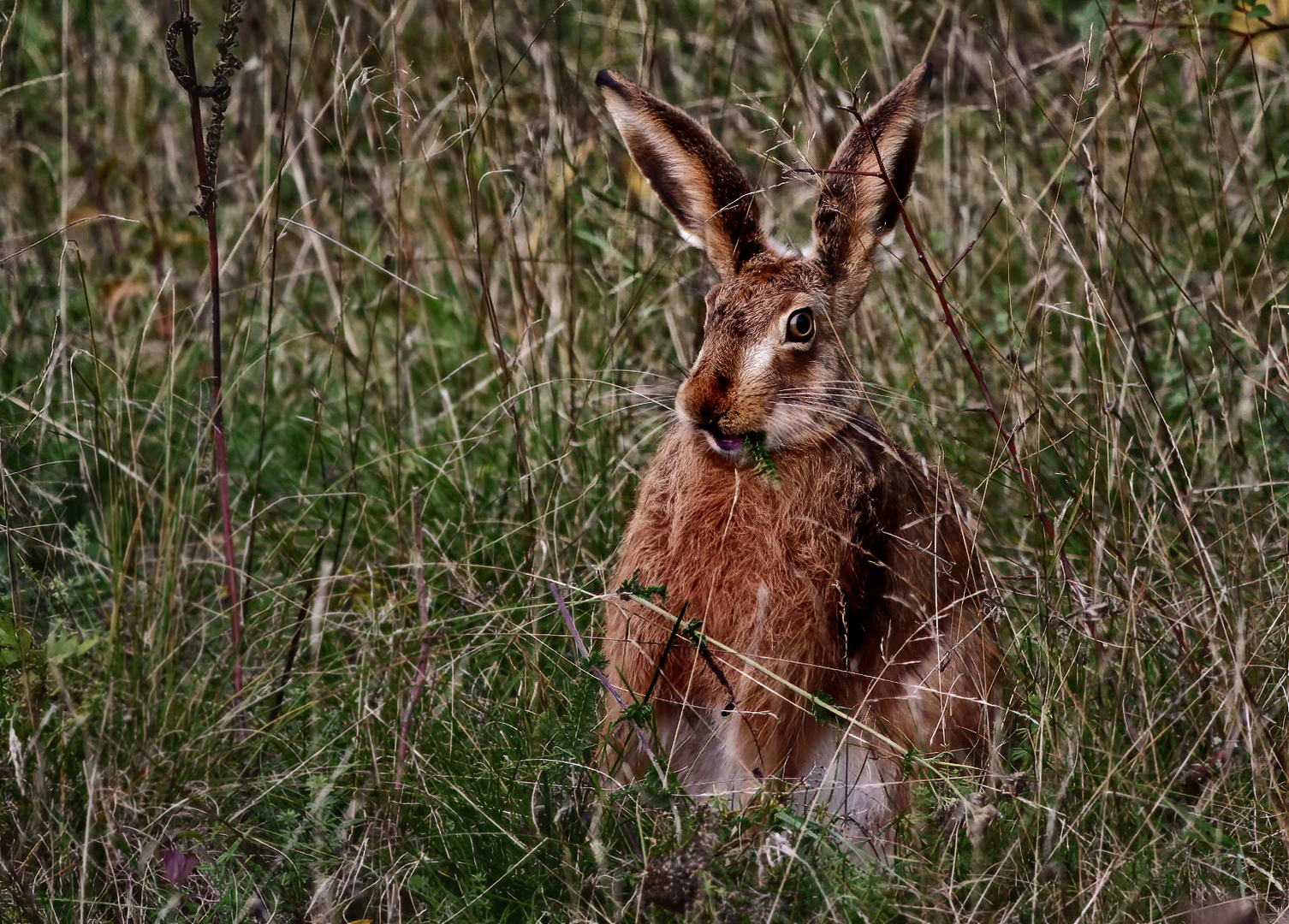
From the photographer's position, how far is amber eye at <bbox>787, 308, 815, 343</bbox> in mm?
2867

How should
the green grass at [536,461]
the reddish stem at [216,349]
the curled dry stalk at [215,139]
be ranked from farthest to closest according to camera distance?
the reddish stem at [216,349], the curled dry stalk at [215,139], the green grass at [536,461]

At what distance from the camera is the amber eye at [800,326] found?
9.41 feet

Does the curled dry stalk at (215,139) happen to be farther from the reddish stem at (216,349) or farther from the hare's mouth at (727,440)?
the hare's mouth at (727,440)

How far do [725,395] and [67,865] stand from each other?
1.33 meters

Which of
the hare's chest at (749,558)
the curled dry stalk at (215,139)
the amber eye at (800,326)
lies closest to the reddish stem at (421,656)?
the curled dry stalk at (215,139)

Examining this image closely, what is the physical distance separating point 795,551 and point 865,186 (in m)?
0.71

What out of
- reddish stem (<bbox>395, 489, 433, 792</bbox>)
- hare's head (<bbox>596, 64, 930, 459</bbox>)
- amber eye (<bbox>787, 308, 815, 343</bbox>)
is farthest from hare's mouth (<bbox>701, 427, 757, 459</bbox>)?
reddish stem (<bbox>395, 489, 433, 792</bbox>)

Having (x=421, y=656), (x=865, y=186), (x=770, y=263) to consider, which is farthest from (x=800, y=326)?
(x=421, y=656)

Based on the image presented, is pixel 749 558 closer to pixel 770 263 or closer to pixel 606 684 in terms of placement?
pixel 606 684

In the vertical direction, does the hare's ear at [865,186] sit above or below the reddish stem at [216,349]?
above

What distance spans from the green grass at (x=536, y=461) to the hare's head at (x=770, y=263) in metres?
0.14

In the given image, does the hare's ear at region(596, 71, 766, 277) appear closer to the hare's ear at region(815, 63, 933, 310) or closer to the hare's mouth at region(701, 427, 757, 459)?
the hare's ear at region(815, 63, 933, 310)

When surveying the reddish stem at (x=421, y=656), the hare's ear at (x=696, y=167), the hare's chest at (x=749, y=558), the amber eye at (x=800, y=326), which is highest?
the hare's ear at (x=696, y=167)

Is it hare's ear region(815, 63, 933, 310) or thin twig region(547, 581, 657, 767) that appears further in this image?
hare's ear region(815, 63, 933, 310)
